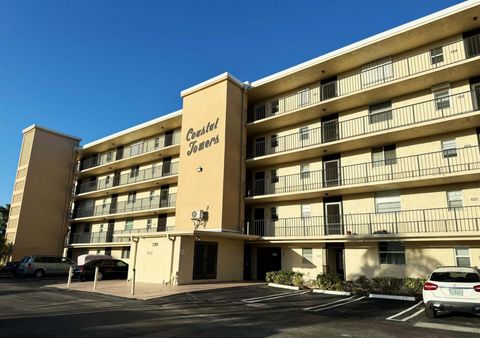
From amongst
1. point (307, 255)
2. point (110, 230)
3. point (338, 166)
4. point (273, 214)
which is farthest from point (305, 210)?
point (110, 230)

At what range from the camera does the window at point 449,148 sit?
18703 mm

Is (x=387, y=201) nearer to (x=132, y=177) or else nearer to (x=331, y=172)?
(x=331, y=172)

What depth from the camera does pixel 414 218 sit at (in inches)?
758

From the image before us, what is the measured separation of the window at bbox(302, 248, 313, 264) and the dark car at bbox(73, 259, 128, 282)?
12741 mm

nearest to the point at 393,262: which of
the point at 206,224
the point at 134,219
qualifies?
the point at 206,224

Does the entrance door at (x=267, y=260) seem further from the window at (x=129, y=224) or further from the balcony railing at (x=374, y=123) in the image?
the window at (x=129, y=224)

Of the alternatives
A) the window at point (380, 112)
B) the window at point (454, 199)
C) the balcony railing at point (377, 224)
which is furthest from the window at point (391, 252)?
the window at point (380, 112)

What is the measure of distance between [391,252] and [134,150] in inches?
983

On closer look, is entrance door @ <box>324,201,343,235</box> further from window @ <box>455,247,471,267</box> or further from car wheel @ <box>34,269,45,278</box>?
car wheel @ <box>34,269,45,278</box>

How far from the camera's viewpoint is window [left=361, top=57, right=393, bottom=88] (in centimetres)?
2147

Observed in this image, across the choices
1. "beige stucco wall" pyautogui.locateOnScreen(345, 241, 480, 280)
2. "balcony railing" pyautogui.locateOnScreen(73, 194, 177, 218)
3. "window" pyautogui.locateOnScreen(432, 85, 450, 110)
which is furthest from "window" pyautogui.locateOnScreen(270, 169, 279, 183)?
"window" pyautogui.locateOnScreen(432, 85, 450, 110)

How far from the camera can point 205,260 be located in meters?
21.9

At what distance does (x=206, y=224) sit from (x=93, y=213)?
63.1 feet

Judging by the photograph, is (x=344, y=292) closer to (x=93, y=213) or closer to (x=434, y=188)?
(x=434, y=188)
